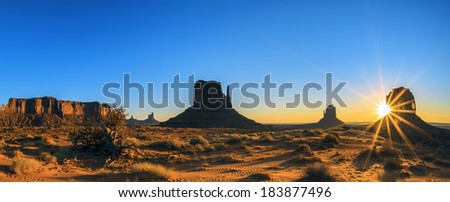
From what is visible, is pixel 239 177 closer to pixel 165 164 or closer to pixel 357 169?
pixel 165 164

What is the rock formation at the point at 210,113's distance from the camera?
261 ft

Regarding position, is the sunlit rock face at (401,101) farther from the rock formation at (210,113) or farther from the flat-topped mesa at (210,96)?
the flat-topped mesa at (210,96)

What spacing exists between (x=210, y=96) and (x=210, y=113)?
46.1 feet

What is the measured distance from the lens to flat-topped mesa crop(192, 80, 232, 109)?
9506 cm

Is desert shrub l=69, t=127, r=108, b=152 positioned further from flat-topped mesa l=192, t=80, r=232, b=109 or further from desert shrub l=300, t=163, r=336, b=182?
flat-topped mesa l=192, t=80, r=232, b=109

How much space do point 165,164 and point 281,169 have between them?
5007 mm

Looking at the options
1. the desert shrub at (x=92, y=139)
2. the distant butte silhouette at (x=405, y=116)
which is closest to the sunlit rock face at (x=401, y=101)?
the distant butte silhouette at (x=405, y=116)

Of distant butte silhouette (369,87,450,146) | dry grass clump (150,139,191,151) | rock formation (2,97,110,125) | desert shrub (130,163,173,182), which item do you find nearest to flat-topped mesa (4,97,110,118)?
rock formation (2,97,110,125)

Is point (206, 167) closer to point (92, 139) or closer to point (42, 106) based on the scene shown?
point (92, 139)

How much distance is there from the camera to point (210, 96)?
10062 centimetres

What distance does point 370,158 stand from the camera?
1500 cm

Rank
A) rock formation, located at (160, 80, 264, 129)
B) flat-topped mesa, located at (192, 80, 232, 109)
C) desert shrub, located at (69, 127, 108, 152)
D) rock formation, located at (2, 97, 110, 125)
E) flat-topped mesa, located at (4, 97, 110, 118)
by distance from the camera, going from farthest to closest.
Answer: flat-topped mesa, located at (4, 97, 110, 118) < rock formation, located at (2, 97, 110, 125) < flat-topped mesa, located at (192, 80, 232, 109) < rock formation, located at (160, 80, 264, 129) < desert shrub, located at (69, 127, 108, 152)

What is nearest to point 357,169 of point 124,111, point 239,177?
point 239,177

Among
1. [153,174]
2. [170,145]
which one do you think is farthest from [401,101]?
[153,174]
